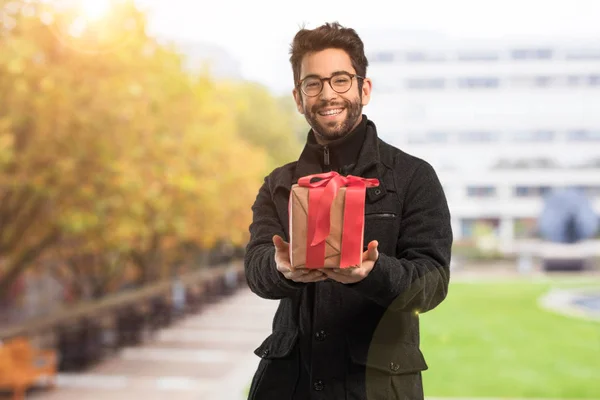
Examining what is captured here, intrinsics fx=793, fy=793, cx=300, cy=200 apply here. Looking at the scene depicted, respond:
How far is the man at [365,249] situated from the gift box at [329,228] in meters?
0.12

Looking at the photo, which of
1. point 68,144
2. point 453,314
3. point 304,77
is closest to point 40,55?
point 68,144

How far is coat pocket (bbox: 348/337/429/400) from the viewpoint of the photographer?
1.43 meters

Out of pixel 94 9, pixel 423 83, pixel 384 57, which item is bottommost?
pixel 94 9

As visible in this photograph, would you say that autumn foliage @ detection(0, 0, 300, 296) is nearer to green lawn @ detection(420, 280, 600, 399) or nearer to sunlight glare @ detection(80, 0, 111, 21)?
sunlight glare @ detection(80, 0, 111, 21)

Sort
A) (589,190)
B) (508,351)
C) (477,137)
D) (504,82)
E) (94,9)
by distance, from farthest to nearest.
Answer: (589,190)
(477,137)
(504,82)
(508,351)
(94,9)

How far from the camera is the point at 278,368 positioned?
1523 millimetres

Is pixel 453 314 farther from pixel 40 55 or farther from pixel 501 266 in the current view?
pixel 501 266

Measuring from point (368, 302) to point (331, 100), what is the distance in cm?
38

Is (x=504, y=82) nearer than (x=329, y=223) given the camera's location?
No

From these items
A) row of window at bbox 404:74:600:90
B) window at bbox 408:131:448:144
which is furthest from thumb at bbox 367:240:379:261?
window at bbox 408:131:448:144

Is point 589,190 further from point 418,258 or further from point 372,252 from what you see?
point 372,252

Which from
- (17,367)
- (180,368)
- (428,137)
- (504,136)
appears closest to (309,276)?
(17,367)

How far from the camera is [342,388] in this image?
145 cm

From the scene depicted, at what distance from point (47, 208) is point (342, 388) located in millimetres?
6940
